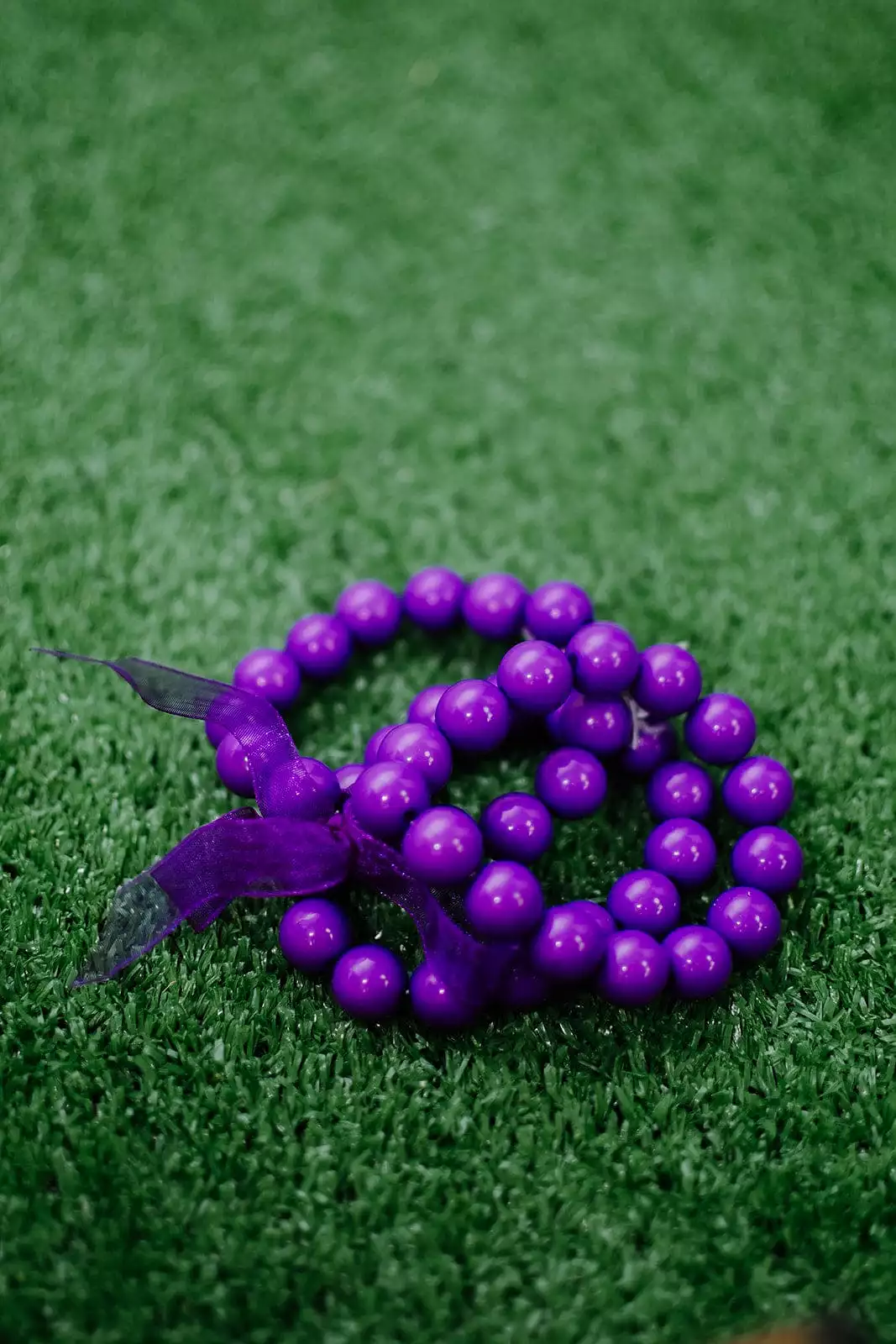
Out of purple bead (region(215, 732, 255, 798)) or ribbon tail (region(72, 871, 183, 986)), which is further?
purple bead (region(215, 732, 255, 798))

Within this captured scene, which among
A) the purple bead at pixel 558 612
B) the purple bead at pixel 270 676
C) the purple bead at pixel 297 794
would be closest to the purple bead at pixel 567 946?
the purple bead at pixel 297 794

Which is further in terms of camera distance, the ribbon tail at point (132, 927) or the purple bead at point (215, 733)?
the purple bead at point (215, 733)

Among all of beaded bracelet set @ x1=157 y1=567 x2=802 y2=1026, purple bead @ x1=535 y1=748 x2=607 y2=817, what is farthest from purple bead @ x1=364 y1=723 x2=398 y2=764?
purple bead @ x1=535 y1=748 x2=607 y2=817

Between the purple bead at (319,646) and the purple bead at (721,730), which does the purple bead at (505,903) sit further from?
the purple bead at (319,646)

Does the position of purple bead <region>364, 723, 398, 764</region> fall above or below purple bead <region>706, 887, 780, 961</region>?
below

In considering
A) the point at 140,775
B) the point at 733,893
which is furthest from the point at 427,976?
the point at 140,775

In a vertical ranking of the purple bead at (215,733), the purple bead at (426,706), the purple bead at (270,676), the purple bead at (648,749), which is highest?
the purple bead at (648,749)

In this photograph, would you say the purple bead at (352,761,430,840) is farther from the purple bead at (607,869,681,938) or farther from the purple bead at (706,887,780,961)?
the purple bead at (706,887,780,961)

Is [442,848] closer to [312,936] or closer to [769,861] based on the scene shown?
[312,936]
